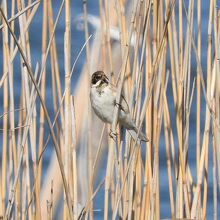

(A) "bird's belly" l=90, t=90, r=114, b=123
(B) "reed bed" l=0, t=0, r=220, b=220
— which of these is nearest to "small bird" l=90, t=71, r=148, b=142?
(A) "bird's belly" l=90, t=90, r=114, b=123

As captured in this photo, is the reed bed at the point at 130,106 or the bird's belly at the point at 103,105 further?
the bird's belly at the point at 103,105

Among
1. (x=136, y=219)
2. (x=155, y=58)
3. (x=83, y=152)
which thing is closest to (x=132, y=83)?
(x=155, y=58)

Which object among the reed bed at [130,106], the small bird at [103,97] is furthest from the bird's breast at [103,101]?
the reed bed at [130,106]

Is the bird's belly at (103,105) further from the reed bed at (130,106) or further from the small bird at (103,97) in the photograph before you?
the reed bed at (130,106)

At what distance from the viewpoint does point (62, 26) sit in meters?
5.34

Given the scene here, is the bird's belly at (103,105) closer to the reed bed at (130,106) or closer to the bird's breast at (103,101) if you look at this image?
the bird's breast at (103,101)

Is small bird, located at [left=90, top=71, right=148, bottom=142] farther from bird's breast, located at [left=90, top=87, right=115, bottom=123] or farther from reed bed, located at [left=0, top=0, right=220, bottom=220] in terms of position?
reed bed, located at [left=0, top=0, right=220, bottom=220]

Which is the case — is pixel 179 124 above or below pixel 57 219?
above

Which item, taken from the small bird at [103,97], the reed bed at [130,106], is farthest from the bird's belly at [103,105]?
the reed bed at [130,106]

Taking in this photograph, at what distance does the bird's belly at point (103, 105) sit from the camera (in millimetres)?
2068

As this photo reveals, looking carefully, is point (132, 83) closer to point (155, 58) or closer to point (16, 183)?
point (155, 58)

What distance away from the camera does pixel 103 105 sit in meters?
2.10

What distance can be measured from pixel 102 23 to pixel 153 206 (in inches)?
17.4

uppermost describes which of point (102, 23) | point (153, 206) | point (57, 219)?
point (102, 23)
